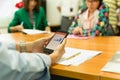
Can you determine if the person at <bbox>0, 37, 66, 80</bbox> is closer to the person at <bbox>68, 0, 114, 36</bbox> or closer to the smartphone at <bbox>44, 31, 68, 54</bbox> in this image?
the smartphone at <bbox>44, 31, 68, 54</bbox>

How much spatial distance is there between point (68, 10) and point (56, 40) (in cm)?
257

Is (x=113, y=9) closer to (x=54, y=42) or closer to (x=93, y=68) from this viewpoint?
(x=54, y=42)

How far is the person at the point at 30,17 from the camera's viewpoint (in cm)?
285

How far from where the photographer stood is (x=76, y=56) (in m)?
1.37

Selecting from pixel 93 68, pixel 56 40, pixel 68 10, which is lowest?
pixel 93 68

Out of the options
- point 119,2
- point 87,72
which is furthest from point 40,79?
point 119,2

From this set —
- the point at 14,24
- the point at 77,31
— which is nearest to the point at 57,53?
the point at 77,31

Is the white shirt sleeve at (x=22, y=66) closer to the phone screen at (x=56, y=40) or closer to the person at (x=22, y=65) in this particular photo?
the person at (x=22, y=65)

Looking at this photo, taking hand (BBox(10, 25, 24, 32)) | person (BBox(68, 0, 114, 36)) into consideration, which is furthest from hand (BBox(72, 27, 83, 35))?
hand (BBox(10, 25, 24, 32))

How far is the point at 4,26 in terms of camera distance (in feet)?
12.7

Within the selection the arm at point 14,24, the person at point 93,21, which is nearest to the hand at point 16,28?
the arm at point 14,24

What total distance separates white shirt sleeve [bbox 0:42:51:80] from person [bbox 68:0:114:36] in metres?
1.09

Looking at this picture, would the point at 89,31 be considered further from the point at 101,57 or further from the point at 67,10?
the point at 67,10

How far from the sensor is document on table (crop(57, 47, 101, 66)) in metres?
1.28
